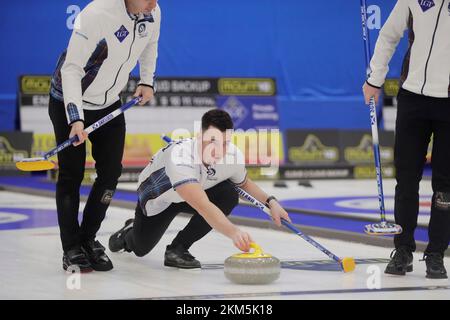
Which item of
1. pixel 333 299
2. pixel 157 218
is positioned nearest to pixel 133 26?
pixel 157 218

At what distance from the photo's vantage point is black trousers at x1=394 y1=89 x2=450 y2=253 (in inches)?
167

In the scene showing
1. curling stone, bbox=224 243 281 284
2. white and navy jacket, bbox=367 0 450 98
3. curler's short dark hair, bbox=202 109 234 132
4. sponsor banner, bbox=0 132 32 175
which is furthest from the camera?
sponsor banner, bbox=0 132 32 175


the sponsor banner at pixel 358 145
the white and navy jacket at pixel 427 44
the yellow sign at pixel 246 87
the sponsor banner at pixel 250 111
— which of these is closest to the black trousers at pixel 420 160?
the white and navy jacket at pixel 427 44

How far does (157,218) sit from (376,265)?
1180mm

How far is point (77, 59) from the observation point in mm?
4230

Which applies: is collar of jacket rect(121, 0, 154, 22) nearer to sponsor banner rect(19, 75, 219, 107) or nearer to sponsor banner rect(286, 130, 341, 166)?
sponsor banner rect(19, 75, 219, 107)

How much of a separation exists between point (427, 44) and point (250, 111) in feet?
24.1

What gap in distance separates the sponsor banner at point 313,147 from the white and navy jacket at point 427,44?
733cm

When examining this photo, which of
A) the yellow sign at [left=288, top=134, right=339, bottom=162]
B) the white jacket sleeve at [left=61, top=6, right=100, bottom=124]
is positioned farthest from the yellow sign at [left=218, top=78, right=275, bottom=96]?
the white jacket sleeve at [left=61, top=6, right=100, bottom=124]

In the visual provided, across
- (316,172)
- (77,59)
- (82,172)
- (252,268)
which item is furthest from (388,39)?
(316,172)

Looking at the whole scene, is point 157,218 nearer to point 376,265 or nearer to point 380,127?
point 376,265

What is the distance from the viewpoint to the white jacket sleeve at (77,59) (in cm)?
419

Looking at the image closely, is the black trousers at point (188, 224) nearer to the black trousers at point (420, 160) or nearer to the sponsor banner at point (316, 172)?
the black trousers at point (420, 160)

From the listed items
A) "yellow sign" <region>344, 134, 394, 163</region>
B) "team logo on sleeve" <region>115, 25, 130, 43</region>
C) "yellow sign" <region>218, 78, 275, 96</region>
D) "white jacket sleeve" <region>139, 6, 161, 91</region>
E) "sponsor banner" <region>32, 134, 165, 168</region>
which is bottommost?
"yellow sign" <region>344, 134, 394, 163</region>
